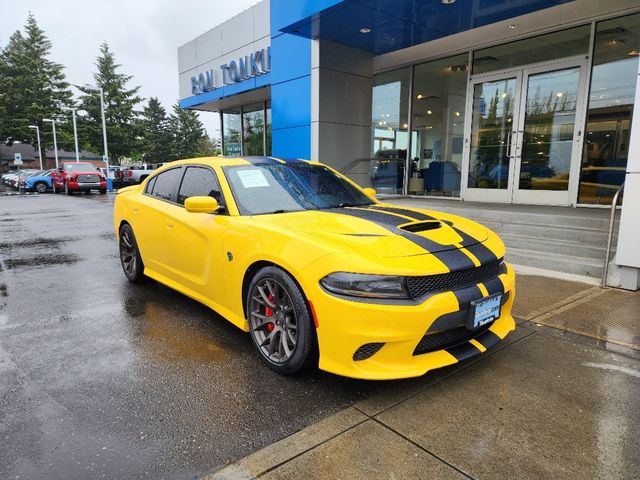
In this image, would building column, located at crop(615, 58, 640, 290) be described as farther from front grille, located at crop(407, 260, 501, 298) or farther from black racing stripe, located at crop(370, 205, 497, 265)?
front grille, located at crop(407, 260, 501, 298)

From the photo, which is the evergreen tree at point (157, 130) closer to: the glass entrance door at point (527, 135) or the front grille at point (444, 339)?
the glass entrance door at point (527, 135)

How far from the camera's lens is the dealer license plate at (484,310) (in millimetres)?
2615

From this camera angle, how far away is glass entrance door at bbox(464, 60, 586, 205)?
27.2 ft

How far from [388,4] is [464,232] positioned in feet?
19.3

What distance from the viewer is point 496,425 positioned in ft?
7.73

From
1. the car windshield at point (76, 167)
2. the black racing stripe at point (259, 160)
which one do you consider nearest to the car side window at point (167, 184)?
the black racing stripe at point (259, 160)

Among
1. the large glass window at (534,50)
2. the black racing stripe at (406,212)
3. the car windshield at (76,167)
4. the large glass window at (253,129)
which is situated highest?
the large glass window at (534,50)

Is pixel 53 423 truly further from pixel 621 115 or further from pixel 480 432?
pixel 621 115

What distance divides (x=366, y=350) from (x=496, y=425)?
0.82 metres

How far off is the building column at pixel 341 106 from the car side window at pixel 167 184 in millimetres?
5365

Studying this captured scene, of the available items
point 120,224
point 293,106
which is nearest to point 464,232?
point 120,224

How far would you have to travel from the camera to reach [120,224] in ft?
17.6

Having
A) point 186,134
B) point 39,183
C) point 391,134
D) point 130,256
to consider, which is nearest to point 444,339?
point 130,256

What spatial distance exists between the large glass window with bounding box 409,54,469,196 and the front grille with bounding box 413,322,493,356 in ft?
27.6
